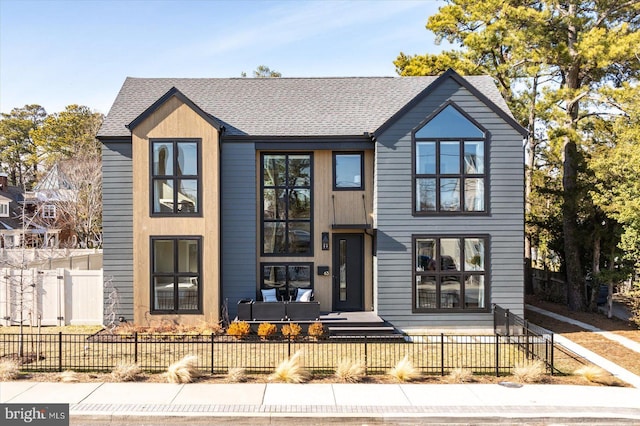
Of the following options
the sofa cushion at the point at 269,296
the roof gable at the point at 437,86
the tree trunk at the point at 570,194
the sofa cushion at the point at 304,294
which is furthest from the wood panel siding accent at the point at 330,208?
the tree trunk at the point at 570,194

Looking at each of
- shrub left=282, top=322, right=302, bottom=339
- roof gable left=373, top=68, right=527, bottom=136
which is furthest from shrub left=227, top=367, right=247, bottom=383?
roof gable left=373, top=68, right=527, bottom=136

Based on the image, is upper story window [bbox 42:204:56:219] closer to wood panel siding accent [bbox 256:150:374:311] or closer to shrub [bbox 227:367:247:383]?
wood panel siding accent [bbox 256:150:374:311]

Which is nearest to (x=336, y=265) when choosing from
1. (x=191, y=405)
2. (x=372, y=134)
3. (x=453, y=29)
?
(x=372, y=134)

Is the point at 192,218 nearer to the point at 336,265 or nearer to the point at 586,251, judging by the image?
the point at 336,265

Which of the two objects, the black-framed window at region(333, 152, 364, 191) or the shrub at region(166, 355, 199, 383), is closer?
the shrub at region(166, 355, 199, 383)

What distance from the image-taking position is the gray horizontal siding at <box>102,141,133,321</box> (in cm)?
1492

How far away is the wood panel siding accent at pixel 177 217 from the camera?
14547 millimetres

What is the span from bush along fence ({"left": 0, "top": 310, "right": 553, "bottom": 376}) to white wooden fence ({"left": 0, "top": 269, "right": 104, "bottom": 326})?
5.53 ft

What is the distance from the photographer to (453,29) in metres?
25.8

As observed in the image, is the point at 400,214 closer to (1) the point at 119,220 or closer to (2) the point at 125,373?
(2) the point at 125,373

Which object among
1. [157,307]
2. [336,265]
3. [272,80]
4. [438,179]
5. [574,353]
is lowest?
[574,353]

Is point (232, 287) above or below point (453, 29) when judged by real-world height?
below

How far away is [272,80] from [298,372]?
1249 centimetres

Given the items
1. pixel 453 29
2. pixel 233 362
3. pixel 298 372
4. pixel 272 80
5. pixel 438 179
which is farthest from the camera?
pixel 453 29
